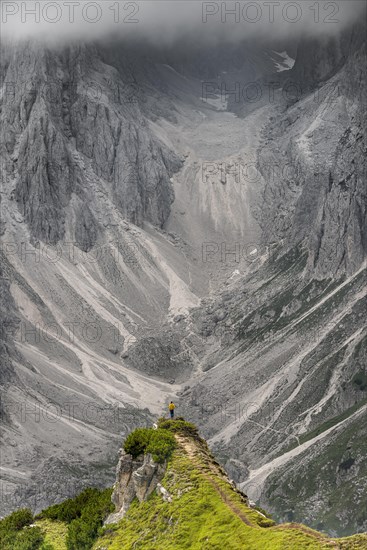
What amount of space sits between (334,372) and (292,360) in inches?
→ 609

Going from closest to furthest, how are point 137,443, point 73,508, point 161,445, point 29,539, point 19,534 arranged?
1. point 161,445
2. point 137,443
3. point 29,539
4. point 19,534
5. point 73,508

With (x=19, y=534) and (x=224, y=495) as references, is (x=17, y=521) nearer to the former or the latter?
(x=19, y=534)

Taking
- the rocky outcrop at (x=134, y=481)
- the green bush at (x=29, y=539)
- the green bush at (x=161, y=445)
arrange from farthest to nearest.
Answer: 1. the green bush at (x=29, y=539)
2. the green bush at (x=161, y=445)
3. the rocky outcrop at (x=134, y=481)

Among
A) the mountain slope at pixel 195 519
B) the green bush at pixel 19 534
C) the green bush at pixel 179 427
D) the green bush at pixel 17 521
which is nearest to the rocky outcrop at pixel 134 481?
the mountain slope at pixel 195 519

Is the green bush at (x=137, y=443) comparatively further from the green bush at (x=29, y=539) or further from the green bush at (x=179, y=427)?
the green bush at (x=29, y=539)

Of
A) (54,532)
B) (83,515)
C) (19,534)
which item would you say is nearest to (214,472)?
(83,515)

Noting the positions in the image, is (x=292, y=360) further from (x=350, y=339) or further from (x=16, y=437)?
(x=16, y=437)

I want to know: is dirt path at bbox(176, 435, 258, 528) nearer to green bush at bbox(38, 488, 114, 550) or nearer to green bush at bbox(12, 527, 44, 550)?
green bush at bbox(38, 488, 114, 550)

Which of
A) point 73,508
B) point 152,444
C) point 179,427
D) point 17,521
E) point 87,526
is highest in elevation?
point 152,444

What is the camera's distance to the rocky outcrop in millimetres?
43375

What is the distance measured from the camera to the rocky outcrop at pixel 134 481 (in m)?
Result: 43.4

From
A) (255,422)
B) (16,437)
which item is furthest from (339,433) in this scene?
(16,437)

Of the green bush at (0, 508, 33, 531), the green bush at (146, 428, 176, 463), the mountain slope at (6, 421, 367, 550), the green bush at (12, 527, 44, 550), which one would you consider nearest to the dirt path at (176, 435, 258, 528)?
the mountain slope at (6, 421, 367, 550)

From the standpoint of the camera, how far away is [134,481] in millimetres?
43969
